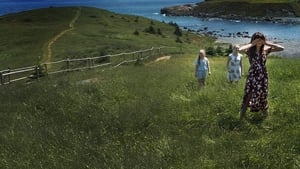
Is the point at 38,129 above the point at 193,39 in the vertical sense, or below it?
above

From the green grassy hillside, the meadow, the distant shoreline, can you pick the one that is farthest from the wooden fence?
the distant shoreline

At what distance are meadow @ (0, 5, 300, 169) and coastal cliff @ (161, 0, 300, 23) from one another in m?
105

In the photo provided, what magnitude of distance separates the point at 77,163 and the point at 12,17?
281 ft

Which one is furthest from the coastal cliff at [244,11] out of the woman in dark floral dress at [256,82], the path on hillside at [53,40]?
the woman in dark floral dress at [256,82]

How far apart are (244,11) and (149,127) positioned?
5205 inches

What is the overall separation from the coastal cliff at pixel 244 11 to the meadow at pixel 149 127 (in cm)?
10452

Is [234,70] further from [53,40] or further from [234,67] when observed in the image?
[53,40]

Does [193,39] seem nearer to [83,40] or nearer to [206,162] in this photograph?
[83,40]

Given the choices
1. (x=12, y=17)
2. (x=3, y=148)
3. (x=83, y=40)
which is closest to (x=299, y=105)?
(x=3, y=148)

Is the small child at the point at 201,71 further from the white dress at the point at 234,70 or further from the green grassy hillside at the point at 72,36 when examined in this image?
the green grassy hillside at the point at 72,36

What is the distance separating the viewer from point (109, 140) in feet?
37.1

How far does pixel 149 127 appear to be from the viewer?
12.1 m

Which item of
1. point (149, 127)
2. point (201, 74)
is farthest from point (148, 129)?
point (201, 74)

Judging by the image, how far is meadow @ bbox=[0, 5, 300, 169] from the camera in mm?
9617
